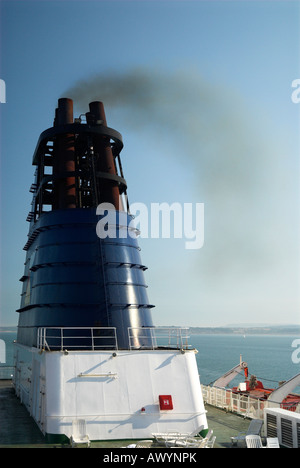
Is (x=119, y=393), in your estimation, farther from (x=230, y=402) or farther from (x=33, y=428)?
(x=230, y=402)

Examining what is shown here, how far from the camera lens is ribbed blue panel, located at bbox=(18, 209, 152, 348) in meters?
18.2

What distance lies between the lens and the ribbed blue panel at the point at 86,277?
1817 centimetres

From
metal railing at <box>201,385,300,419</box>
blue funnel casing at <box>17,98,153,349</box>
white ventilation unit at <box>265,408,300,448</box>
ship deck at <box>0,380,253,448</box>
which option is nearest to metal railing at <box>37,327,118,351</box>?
blue funnel casing at <box>17,98,153,349</box>

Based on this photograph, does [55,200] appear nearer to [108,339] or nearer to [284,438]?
[108,339]

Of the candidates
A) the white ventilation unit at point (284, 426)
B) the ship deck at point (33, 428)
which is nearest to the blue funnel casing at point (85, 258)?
the ship deck at point (33, 428)

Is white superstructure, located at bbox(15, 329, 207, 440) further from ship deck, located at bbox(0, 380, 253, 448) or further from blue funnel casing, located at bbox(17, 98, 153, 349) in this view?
blue funnel casing, located at bbox(17, 98, 153, 349)

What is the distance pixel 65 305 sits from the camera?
18.2 metres

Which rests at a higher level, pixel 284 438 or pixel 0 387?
pixel 0 387

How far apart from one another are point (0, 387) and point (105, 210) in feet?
58.1

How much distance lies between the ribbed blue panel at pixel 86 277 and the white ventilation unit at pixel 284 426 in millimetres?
6276

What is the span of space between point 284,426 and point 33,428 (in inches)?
372

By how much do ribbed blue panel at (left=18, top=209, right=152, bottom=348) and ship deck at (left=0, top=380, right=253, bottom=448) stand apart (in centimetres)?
351
